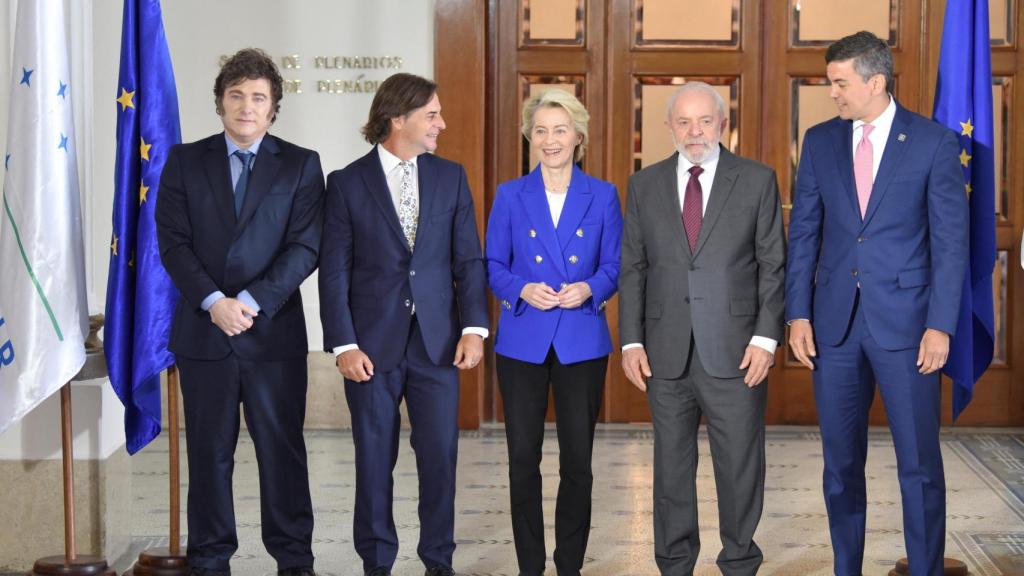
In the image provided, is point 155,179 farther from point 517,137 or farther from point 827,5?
point 827,5

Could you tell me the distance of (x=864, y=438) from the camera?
443cm

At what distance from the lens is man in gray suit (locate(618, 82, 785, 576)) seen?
433 centimetres

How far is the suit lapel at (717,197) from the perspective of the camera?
4344 mm

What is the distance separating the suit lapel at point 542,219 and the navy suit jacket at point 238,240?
2.35ft

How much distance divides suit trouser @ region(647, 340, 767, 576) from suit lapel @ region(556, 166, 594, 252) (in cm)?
56

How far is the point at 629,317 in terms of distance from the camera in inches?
175

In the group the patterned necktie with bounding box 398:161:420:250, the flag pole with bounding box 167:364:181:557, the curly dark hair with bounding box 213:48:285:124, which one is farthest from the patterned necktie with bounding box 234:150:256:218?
the flag pole with bounding box 167:364:181:557

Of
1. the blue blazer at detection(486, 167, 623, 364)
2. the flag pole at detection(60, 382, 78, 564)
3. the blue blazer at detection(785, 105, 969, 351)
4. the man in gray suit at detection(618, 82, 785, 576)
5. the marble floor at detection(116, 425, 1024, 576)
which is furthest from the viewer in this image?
the marble floor at detection(116, 425, 1024, 576)

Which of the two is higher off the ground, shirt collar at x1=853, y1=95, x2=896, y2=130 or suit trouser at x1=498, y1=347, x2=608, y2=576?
shirt collar at x1=853, y1=95, x2=896, y2=130

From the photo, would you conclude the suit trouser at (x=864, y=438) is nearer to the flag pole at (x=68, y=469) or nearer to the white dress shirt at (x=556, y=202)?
the white dress shirt at (x=556, y=202)

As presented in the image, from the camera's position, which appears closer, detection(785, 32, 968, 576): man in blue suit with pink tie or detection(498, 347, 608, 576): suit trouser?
detection(785, 32, 968, 576): man in blue suit with pink tie

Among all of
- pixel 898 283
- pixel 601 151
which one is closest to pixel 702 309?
pixel 898 283

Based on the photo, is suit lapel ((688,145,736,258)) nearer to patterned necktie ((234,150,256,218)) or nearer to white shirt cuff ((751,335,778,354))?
white shirt cuff ((751,335,778,354))

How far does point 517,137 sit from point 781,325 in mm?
3494
